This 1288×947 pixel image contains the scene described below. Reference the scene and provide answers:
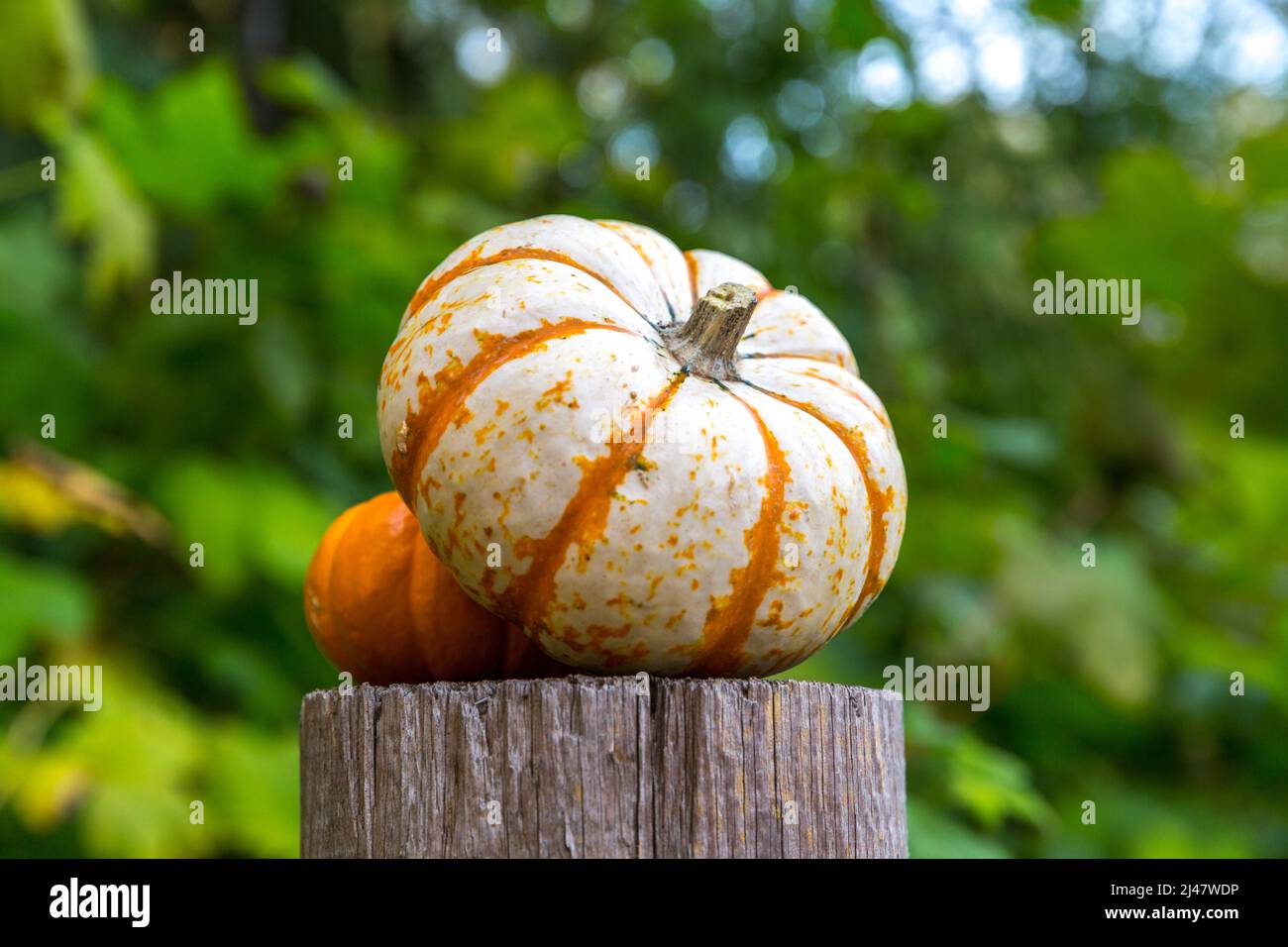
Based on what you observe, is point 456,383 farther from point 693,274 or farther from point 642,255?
Answer: point 693,274

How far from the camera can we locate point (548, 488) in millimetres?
1900

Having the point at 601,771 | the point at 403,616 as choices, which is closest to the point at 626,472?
the point at 601,771

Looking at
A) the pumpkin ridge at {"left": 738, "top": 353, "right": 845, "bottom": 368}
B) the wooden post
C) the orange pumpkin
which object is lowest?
the wooden post

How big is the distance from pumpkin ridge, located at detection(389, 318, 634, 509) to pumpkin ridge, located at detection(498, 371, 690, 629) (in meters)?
0.18

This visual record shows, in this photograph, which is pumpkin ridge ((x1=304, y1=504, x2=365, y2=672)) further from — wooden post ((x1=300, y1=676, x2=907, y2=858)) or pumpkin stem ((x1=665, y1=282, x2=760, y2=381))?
pumpkin stem ((x1=665, y1=282, x2=760, y2=381))

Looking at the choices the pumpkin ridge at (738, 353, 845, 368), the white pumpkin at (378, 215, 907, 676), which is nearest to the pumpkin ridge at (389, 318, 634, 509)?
the white pumpkin at (378, 215, 907, 676)

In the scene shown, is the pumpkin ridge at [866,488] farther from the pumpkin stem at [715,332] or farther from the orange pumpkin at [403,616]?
the orange pumpkin at [403,616]

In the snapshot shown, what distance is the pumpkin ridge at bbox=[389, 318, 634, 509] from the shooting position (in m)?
1.97

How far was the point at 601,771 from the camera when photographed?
1.87 meters

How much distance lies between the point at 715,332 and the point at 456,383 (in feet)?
1.30

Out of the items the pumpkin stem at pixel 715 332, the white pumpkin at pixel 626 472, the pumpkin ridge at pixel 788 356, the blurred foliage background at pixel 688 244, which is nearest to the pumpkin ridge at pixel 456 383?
the white pumpkin at pixel 626 472

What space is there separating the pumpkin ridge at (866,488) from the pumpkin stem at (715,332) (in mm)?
84

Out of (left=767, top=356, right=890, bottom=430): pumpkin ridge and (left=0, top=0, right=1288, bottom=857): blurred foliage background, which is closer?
(left=767, top=356, right=890, bottom=430): pumpkin ridge

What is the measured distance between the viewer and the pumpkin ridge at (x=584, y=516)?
189cm
